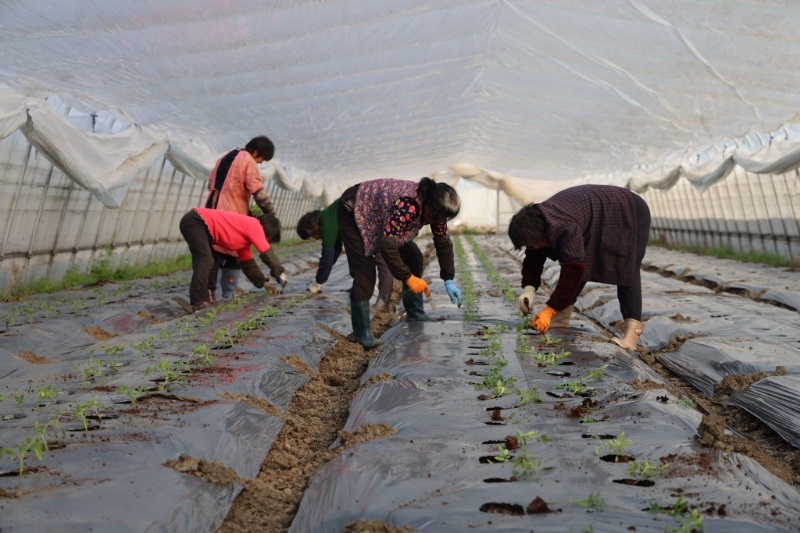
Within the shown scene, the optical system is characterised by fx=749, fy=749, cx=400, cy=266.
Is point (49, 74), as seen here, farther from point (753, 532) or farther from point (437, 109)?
point (437, 109)

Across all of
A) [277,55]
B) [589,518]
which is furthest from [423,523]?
[277,55]

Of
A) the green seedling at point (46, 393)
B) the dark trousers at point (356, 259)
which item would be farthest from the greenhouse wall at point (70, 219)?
the green seedling at point (46, 393)

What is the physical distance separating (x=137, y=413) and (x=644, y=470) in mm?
2255

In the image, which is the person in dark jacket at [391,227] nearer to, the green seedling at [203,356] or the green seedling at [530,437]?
the green seedling at [203,356]

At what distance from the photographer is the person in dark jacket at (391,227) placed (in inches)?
203

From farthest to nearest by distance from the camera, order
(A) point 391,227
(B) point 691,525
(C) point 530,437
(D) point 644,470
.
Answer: (A) point 391,227
(C) point 530,437
(D) point 644,470
(B) point 691,525

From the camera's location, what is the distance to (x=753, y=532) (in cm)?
218

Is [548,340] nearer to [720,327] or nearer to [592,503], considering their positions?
[720,327]

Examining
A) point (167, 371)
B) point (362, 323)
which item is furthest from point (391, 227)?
point (167, 371)

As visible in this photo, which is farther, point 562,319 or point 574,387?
point 562,319

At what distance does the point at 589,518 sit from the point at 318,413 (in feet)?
8.45

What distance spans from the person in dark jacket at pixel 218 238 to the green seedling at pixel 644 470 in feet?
16.3

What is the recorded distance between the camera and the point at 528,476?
106 inches

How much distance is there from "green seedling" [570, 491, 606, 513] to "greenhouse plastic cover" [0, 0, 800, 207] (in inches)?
210
